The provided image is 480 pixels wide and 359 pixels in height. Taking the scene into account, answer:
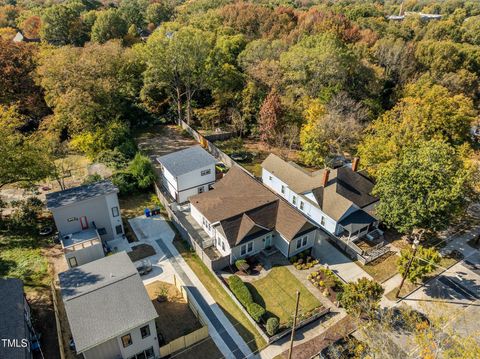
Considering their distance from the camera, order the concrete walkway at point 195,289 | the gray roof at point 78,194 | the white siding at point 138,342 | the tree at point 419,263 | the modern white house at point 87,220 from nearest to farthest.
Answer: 1. the white siding at point 138,342
2. the concrete walkway at point 195,289
3. the tree at point 419,263
4. the modern white house at point 87,220
5. the gray roof at point 78,194

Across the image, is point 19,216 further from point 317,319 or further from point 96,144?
point 317,319

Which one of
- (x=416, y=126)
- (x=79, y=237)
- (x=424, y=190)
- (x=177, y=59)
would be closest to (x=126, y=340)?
(x=79, y=237)

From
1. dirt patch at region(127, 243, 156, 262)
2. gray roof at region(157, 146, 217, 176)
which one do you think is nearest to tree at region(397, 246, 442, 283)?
gray roof at region(157, 146, 217, 176)

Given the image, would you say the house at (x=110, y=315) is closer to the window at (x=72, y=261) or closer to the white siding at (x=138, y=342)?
the white siding at (x=138, y=342)

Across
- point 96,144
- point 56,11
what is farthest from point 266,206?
point 56,11

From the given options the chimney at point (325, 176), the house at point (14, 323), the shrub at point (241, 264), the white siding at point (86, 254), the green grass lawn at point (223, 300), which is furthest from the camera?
the chimney at point (325, 176)

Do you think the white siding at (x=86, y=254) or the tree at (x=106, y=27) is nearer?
the white siding at (x=86, y=254)

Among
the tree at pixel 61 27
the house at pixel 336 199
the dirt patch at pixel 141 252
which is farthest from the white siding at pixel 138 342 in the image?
the tree at pixel 61 27
